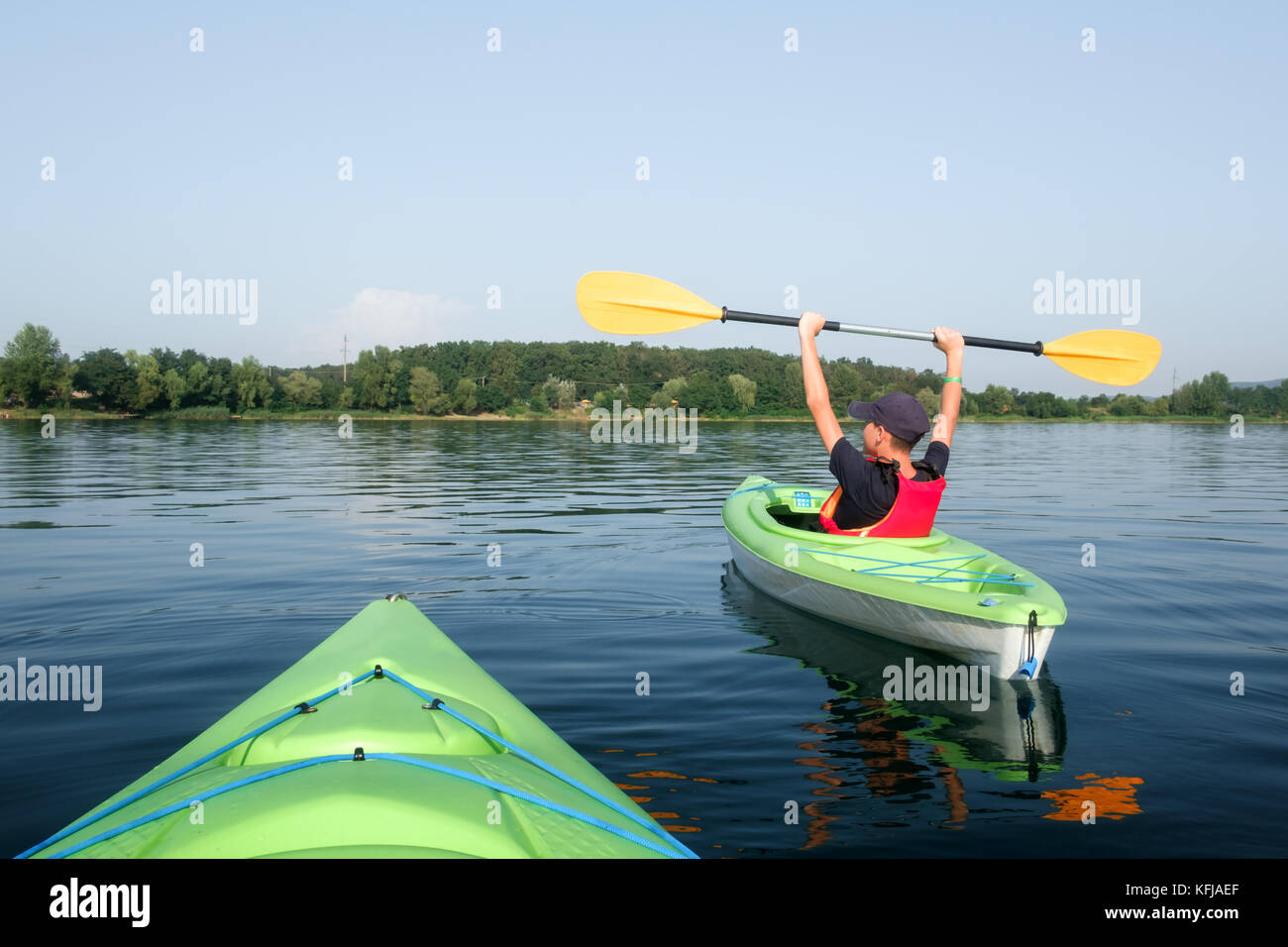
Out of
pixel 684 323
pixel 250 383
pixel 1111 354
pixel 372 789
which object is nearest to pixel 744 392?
pixel 250 383

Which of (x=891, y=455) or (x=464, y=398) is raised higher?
(x=464, y=398)

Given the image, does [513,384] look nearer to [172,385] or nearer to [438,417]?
[438,417]

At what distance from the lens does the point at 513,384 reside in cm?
9656

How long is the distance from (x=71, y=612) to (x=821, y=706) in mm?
5728

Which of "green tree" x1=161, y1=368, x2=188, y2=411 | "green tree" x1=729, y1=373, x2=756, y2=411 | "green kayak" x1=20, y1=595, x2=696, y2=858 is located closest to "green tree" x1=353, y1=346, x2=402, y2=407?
"green tree" x1=161, y1=368, x2=188, y2=411

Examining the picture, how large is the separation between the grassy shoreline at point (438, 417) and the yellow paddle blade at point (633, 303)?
175 ft

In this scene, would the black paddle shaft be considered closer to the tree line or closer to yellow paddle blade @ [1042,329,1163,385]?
yellow paddle blade @ [1042,329,1163,385]

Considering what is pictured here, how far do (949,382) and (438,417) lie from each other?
73.2 m

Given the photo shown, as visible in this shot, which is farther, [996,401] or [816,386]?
[996,401]

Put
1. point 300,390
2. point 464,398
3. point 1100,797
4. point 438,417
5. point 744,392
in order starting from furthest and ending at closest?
point 744,392 → point 464,398 → point 438,417 → point 300,390 → point 1100,797

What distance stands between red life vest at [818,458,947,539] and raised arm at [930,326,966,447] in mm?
333

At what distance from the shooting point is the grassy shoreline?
59125 mm
